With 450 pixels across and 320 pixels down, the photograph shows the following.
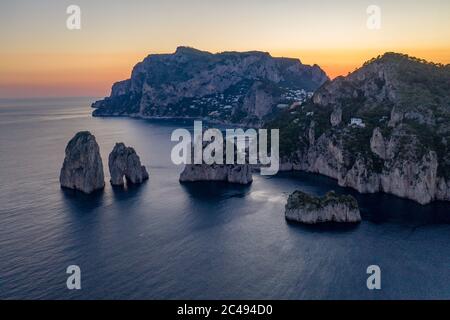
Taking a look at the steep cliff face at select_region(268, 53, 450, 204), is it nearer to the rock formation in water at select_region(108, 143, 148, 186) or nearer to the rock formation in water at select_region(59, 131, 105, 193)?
the rock formation in water at select_region(108, 143, 148, 186)

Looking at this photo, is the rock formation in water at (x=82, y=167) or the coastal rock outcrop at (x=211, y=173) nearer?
the rock formation in water at (x=82, y=167)

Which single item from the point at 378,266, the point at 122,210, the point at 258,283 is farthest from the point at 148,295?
the point at 122,210

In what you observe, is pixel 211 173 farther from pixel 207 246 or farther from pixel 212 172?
pixel 207 246

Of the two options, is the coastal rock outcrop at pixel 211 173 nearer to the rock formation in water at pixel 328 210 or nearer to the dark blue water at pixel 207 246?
the dark blue water at pixel 207 246

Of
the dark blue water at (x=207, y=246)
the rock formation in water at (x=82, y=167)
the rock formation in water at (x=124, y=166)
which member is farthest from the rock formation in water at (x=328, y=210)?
the rock formation in water at (x=82, y=167)

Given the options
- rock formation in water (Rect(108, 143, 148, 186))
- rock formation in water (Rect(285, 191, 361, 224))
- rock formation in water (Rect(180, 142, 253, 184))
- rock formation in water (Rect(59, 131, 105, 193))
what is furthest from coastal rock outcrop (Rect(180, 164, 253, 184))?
rock formation in water (Rect(285, 191, 361, 224))

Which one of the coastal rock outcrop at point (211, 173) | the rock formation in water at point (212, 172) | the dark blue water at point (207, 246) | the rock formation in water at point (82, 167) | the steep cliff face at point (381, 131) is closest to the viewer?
the dark blue water at point (207, 246)
